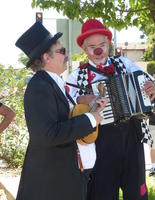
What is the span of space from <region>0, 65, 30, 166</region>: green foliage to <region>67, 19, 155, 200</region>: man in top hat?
351 centimetres

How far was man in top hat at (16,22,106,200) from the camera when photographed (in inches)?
96.9

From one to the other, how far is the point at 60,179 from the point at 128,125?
108 centimetres

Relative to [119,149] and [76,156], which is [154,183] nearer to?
[119,149]

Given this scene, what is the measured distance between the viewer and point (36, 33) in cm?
273

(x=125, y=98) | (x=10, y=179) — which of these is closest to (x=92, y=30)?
(x=125, y=98)

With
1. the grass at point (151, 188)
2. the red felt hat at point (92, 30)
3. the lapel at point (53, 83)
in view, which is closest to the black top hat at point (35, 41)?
the lapel at point (53, 83)

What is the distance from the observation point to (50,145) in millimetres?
2525

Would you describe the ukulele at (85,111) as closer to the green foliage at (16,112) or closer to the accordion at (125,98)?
the accordion at (125,98)

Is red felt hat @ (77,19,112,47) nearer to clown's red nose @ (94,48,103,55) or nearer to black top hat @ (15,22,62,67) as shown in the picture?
clown's red nose @ (94,48,103,55)

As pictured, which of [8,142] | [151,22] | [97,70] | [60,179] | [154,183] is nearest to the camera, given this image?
[60,179]

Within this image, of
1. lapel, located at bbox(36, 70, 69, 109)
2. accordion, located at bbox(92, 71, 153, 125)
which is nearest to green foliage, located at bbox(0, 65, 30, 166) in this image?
accordion, located at bbox(92, 71, 153, 125)

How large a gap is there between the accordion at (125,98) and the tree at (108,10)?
4.13ft

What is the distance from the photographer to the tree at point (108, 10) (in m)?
4.60

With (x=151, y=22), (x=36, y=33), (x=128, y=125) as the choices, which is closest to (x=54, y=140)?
(x=36, y=33)
